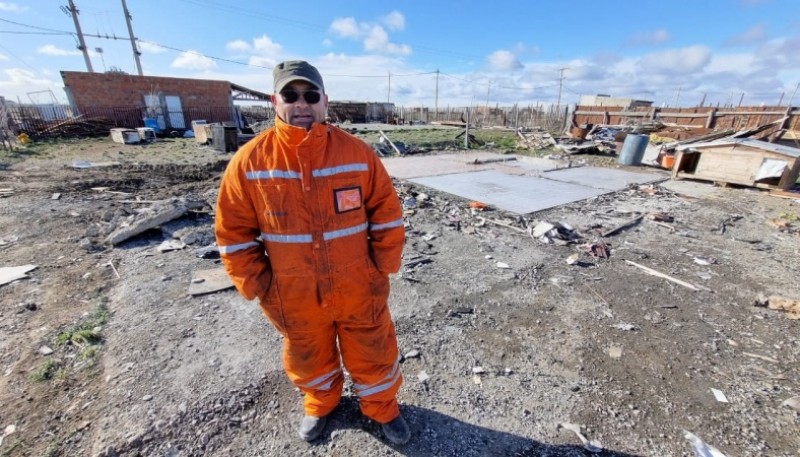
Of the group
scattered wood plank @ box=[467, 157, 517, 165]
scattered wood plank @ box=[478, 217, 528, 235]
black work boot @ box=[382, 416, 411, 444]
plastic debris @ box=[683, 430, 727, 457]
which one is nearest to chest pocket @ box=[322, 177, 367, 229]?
black work boot @ box=[382, 416, 411, 444]

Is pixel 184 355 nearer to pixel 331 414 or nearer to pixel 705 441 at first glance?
pixel 331 414

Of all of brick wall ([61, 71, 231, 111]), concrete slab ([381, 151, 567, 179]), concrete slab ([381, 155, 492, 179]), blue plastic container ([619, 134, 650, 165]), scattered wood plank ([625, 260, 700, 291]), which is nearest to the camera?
scattered wood plank ([625, 260, 700, 291])

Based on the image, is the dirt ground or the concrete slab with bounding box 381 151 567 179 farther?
the concrete slab with bounding box 381 151 567 179

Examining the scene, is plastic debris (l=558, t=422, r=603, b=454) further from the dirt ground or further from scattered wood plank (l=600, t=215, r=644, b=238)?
scattered wood plank (l=600, t=215, r=644, b=238)

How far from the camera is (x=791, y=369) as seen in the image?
Answer: 8.54 feet

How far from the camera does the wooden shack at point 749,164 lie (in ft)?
24.1

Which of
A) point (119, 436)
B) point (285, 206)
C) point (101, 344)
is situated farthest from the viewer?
point (101, 344)

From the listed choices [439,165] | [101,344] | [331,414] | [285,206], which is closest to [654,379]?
[331,414]

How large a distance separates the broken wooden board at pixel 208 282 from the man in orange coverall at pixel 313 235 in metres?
2.06

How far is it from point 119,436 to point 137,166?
11.3 metres

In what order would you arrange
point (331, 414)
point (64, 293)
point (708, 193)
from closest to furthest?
point (331, 414)
point (64, 293)
point (708, 193)

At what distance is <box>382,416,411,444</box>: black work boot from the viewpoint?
1968mm

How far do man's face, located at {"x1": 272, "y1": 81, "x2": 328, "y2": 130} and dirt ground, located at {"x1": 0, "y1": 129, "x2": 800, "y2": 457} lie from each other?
1.84m

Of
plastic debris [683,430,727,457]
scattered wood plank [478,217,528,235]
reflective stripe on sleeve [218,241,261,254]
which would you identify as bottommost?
plastic debris [683,430,727,457]
